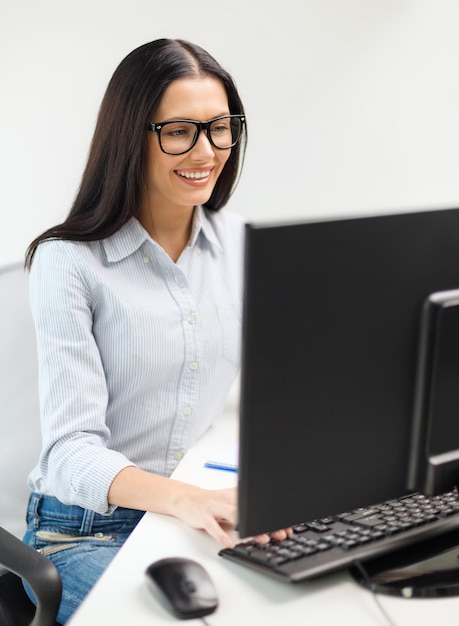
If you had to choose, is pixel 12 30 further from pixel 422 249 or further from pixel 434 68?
pixel 422 249

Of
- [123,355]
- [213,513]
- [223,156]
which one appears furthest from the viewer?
[223,156]

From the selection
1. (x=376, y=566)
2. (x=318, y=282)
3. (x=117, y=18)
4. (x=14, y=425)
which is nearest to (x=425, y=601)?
(x=376, y=566)

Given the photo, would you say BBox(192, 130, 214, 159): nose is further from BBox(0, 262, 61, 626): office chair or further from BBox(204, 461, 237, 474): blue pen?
BBox(204, 461, 237, 474): blue pen

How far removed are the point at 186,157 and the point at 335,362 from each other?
2.40 ft

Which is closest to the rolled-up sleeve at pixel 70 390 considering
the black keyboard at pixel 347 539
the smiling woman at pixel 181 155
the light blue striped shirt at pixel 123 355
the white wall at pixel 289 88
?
the light blue striped shirt at pixel 123 355

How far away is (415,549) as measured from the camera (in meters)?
1.00

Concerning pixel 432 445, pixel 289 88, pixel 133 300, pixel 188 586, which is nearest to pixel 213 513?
pixel 188 586

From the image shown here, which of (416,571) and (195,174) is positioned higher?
(195,174)

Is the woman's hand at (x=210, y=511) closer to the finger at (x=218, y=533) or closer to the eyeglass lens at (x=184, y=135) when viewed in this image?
the finger at (x=218, y=533)

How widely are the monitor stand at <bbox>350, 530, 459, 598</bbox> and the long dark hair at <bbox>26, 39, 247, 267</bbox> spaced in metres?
0.76

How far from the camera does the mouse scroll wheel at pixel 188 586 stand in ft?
2.99

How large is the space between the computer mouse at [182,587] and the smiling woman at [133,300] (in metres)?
0.37

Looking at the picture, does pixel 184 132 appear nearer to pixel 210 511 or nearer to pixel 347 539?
pixel 210 511

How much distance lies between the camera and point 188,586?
92 cm
